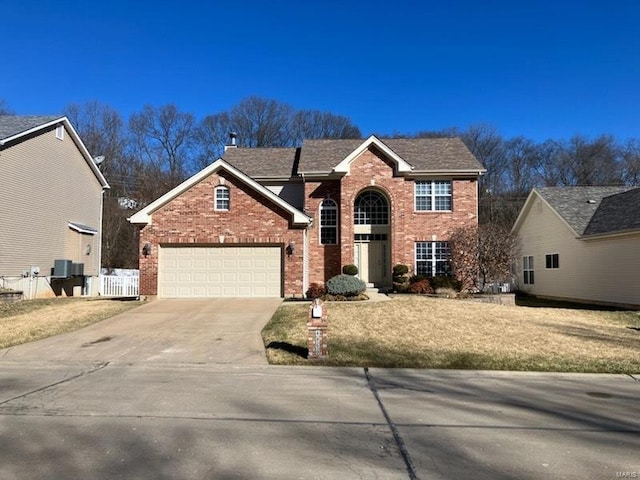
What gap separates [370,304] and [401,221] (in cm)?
732

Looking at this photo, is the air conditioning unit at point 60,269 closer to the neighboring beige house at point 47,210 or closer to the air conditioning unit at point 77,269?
the neighboring beige house at point 47,210

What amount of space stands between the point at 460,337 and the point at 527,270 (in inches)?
734

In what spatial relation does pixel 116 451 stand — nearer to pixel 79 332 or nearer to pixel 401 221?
pixel 79 332

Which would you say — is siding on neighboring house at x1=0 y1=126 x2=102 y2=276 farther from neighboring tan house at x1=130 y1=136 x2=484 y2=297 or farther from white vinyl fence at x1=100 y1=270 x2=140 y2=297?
neighboring tan house at x1=130 y1=136 x2=484 y2=297

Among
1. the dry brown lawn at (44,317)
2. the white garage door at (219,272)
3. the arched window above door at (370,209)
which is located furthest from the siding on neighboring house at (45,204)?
the arched window above door at (370,209)

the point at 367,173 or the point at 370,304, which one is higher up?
the point at 367,173

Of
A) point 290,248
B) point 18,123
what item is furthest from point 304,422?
point 18,123

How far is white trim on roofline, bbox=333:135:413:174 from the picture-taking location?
22.0 meters

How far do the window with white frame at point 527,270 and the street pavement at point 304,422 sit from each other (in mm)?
20032

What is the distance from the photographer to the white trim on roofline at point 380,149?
2203 cm

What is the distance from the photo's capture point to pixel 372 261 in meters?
23.3

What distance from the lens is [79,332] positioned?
1280cm

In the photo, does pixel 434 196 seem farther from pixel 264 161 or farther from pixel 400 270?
pixel 264 161

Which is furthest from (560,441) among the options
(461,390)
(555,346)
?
(555,346)
